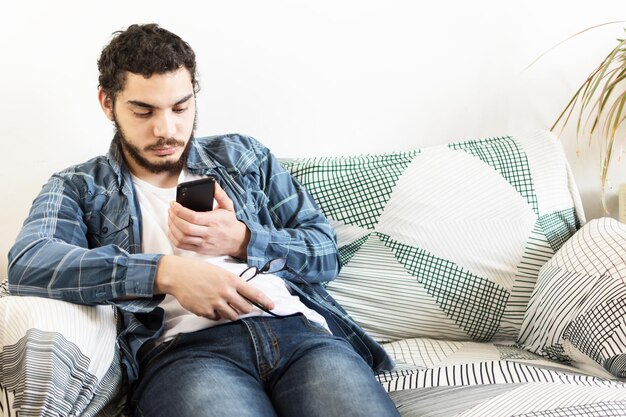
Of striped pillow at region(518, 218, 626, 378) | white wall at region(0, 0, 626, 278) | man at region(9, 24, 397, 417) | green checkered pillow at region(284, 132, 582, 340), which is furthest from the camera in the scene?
white wall at region(0, 0, 626, 278)

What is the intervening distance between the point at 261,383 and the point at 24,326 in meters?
0.42

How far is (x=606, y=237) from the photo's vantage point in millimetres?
1714

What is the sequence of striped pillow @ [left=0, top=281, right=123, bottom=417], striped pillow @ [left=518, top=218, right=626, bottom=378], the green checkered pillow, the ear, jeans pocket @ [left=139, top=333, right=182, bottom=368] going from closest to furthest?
striped pillow @ [left=0, top=281, right=123, bottom=417]
jeans pocket @ [left=139, top=333, right=182, bottom=368]
striped pillow @ [left=518, top=218, right=626, bottom=378]
the ear
the green checkered pillow

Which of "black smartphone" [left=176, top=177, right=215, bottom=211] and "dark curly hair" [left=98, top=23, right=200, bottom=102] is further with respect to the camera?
"dark curly hair" [left=98, top=23, right=200, bottom=102]

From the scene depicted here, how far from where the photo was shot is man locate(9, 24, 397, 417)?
1318mm

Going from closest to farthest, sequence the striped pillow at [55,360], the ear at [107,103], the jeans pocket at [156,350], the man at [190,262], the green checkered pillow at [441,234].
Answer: the striped pillow at [55,360] < the man at [190,262] < the jeans pocket at [156,350] < the ear at [107,103] < the green checkered pillow at [441,234]

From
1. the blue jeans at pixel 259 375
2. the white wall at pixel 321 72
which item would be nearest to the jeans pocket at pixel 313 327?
the blue jeans at pixel 259 375

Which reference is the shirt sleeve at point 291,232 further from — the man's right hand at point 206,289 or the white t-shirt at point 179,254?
the man's right hand at point 206,289

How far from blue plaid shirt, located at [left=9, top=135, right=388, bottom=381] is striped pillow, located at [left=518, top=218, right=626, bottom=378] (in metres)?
0.39

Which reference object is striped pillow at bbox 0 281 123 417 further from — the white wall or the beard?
the white wall

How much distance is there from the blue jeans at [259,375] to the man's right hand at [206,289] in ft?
0.16

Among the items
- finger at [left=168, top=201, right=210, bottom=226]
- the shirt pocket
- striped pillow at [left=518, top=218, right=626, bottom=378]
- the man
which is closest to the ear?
the man

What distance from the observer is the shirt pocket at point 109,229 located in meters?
1.58

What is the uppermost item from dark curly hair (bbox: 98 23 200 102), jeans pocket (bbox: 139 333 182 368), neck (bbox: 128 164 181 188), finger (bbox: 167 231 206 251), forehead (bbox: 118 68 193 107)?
dark curly hair (bbox: 98 23 200 102)
